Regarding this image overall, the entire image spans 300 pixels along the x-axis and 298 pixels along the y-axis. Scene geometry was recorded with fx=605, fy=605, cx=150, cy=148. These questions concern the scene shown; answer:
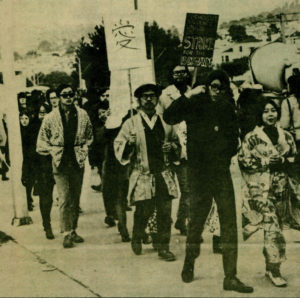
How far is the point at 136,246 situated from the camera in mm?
4285

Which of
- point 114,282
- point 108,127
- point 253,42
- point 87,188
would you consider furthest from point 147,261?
point 253,42

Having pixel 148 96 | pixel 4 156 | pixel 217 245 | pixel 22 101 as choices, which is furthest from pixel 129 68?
pixel 217 245

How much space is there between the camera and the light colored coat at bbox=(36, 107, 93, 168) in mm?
4336

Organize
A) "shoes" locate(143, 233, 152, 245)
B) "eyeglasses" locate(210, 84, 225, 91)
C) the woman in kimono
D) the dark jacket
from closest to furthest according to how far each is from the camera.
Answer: the dark jacket → "eyeglasses" locate(210, 84, 225, 91) → the woman in kimono → "shoes" locate(143, 233, 152, 245)

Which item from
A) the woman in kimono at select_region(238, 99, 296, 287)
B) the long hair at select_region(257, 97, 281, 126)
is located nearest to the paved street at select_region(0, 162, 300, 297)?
the woman in kimono at select_region(238, 99, 296, 287)

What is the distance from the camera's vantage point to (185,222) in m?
4.33

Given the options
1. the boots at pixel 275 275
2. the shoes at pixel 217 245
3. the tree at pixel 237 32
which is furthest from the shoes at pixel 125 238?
the tree at pixel 237 32

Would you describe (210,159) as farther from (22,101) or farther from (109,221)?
(22,101)

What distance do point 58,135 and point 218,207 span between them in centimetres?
127

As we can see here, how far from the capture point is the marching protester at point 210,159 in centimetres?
388

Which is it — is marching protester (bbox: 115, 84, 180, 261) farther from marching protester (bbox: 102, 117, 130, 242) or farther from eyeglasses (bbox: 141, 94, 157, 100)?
marching protester (bbox: 102, 117, 130, 242)

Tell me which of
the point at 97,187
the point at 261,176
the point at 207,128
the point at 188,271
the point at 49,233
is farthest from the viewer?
the point at 97,187

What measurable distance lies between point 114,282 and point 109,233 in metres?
0.44

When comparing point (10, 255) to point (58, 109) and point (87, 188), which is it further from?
point (58, 109)
